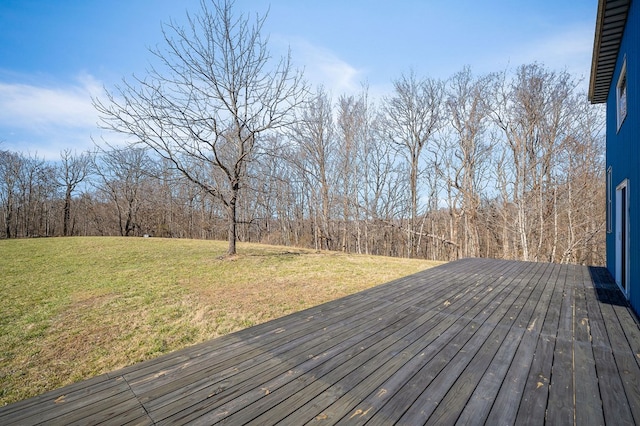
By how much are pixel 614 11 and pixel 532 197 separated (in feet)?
29.7

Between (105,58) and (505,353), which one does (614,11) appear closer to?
(505,353)

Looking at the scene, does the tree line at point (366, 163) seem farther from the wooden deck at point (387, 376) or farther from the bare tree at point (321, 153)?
the wooden deck at point (387, 376)

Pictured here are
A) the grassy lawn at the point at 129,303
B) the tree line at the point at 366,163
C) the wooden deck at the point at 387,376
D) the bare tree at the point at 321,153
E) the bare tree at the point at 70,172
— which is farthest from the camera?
the bare tree at the point at 70,172

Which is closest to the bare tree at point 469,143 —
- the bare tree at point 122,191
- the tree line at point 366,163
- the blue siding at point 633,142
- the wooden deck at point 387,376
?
the tree line at point 366,163

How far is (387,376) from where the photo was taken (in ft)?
5.63

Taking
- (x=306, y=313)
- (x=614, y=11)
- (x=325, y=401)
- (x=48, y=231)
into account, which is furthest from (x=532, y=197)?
(x=48, y=231)

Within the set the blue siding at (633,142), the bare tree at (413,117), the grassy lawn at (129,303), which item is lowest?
the grassy lawn at (129,303)

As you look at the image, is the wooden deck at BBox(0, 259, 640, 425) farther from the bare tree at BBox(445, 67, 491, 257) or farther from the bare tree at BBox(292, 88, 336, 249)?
the bare tree at BBox(292, 88, 336, 249)

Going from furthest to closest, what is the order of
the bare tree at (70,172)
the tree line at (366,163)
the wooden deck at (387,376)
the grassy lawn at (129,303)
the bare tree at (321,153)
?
the bare tree at (70,172)
the bare tree at (321,153)
the tree line at (366,163)
the grassy lawn at (129,303)
the wooden deck at (387,376)

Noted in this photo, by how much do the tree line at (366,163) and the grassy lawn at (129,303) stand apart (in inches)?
108

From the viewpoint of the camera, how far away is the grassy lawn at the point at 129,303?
248 centimetres

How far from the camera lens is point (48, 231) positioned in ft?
65.3

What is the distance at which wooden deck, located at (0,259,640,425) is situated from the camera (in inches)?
54.1

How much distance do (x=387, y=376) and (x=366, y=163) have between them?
45.2ft
